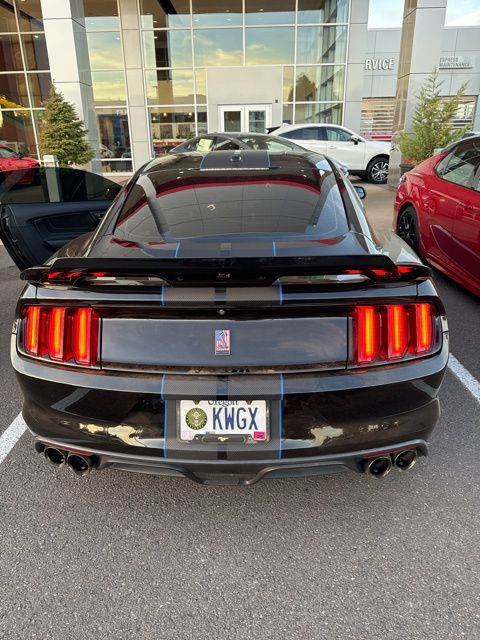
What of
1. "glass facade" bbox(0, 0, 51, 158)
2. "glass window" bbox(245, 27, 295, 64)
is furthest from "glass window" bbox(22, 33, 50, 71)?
"glass window" bbox(245, 27, 295, 64)

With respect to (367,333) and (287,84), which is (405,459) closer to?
(367,333)

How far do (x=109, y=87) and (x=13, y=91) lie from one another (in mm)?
3521

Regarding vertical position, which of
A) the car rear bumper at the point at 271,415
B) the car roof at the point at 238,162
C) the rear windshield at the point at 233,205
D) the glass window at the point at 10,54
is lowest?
the car rear bumper at the point at 271,415

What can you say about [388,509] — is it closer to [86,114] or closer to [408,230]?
[408,230]

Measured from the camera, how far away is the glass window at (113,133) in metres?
17.5

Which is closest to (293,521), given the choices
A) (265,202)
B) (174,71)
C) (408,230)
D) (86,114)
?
(265,202)

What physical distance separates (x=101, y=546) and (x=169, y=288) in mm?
1211

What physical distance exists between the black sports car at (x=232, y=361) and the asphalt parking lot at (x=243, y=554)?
36 centimetres

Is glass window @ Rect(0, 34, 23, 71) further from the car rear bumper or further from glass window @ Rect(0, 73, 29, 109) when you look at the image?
the car rear bumper

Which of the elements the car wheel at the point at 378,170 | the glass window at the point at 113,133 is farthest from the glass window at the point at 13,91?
the car wheel at the point at 378,170

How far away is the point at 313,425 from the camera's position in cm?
196

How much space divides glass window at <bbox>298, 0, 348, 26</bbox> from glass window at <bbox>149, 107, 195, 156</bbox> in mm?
4980

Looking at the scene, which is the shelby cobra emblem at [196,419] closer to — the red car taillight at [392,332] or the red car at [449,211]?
the red car taillight at [392,332]

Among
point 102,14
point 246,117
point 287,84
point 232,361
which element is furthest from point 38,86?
point 232,361
